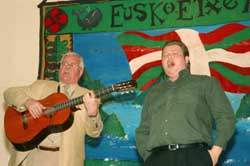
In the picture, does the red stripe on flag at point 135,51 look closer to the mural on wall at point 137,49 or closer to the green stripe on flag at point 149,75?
the mural on wall at point 137,49

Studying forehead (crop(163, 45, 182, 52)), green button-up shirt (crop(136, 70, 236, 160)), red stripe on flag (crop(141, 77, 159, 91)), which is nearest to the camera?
green button-up shirt (crop(136, 70, 236, 160))

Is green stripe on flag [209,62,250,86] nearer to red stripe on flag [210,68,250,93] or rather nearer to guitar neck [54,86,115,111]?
red stripe on flag [210,68,250,93]

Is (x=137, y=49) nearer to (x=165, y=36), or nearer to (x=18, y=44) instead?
(x=165, y=36)

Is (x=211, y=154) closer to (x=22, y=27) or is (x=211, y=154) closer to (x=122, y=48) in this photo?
(x=122, y=48)

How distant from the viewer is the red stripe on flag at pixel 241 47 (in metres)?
2.79

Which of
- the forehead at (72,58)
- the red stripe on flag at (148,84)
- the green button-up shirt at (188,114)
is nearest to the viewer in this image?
the green button-up shirt at (188,114)

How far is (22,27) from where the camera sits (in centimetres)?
342

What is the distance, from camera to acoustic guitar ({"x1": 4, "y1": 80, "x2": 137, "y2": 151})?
239 cm

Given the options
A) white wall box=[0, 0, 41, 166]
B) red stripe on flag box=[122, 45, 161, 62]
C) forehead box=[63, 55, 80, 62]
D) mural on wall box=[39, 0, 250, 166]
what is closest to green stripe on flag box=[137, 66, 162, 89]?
mural on wall box=[39, 0, 250, 166]

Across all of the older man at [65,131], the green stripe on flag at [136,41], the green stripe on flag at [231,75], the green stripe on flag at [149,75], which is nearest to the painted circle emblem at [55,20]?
the green stripe on flag at [136,41]

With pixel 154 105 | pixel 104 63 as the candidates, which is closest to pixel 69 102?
pixel 154 105

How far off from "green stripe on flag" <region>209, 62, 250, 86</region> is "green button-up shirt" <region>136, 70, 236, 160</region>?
704 millimetres

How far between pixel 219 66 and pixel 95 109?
3.31 feet

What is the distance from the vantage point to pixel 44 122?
2436mm
